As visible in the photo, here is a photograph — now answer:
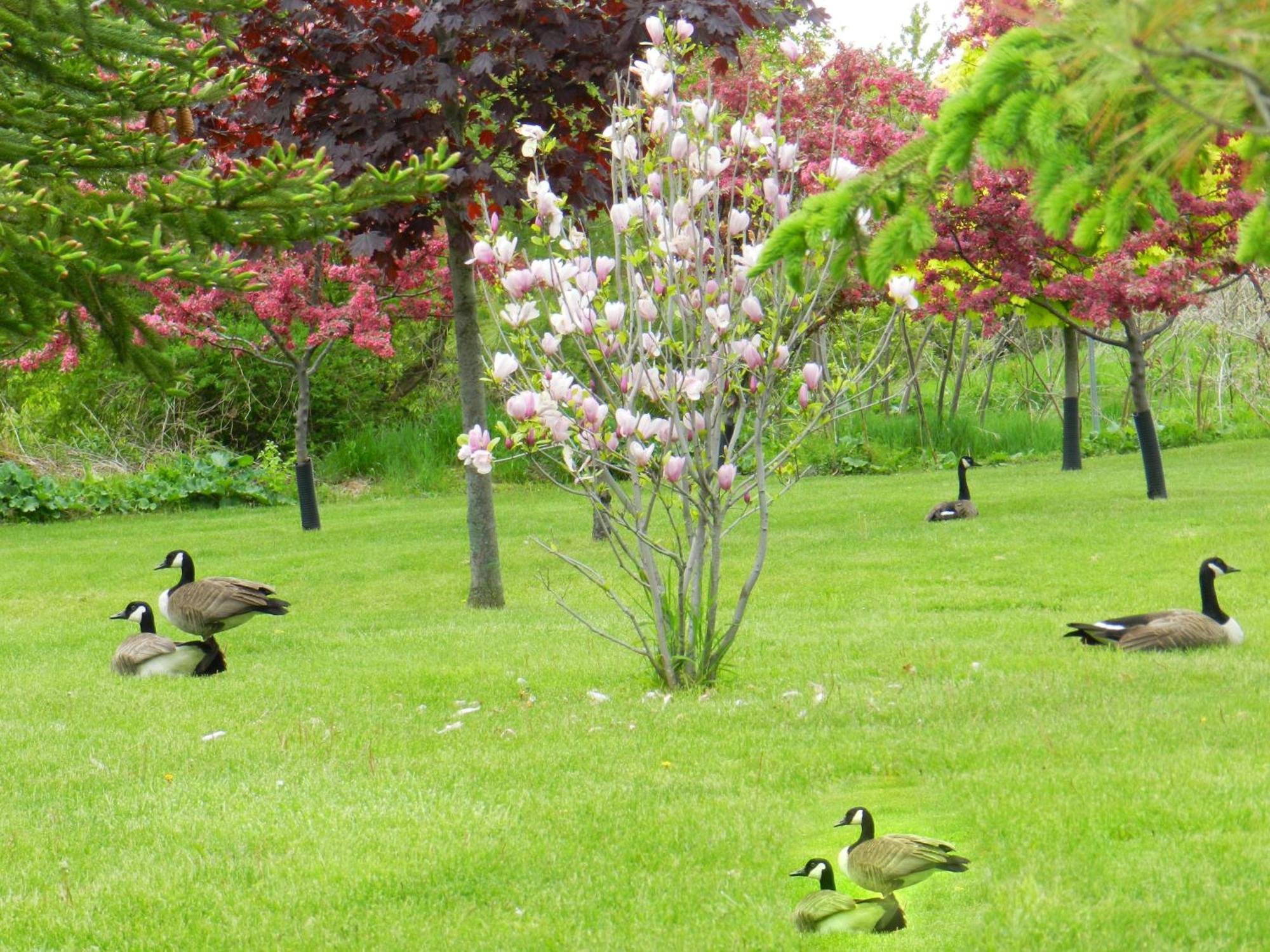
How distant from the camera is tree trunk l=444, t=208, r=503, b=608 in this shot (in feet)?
35.4

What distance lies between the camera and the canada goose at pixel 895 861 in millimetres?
3830

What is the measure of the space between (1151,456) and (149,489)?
45.5ft

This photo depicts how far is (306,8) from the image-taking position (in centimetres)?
980

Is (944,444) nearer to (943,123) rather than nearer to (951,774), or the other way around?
(951,774)

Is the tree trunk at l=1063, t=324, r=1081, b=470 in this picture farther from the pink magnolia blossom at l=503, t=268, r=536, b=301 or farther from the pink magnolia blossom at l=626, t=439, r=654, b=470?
the pink magnolia blossom at l=503, t=268, r=536, b=301

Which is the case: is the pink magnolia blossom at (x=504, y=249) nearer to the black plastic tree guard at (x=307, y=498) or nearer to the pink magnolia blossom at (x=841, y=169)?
the pink magnolia blossom at (x=841, y=169)

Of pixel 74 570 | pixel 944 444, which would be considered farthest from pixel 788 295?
pixel 944 444

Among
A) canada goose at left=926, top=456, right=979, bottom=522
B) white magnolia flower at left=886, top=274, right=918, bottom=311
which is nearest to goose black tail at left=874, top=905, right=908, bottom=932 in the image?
white magnolia flower at left=886, top=274, right=918, bottom=311

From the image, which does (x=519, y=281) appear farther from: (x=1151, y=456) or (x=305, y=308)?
(x=1151, y=456)

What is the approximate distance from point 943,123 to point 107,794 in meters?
4.42

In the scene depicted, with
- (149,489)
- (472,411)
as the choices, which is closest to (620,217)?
(472,411)

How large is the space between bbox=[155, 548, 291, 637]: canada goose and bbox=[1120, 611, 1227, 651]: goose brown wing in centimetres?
530

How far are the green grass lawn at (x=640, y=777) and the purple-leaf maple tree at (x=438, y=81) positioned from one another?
3.23 m

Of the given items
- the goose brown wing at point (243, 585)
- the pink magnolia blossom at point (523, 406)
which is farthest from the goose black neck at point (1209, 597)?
the goose brown wing at point (243, 585)
